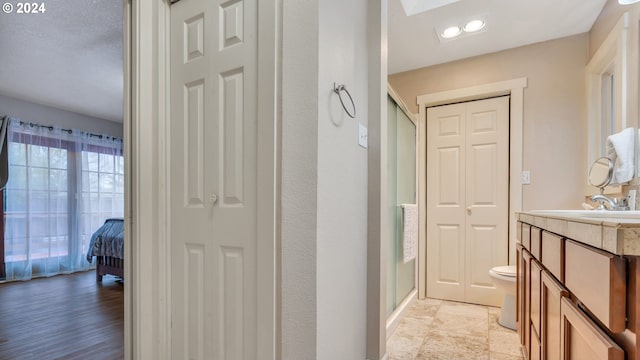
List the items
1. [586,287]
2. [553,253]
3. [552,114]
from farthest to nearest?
[552,114]
[553,253]
[586,287]

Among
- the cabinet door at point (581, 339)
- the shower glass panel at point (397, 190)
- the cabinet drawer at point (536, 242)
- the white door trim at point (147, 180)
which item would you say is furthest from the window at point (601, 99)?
the white door trim at point (147, 180)

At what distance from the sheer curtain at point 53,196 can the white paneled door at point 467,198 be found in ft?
16.9

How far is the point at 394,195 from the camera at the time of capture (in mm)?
2332

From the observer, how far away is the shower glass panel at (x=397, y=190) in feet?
7.31

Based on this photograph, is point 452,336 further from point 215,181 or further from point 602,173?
point 215,181

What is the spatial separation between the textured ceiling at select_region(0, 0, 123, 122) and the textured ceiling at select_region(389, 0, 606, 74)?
221 centimetres

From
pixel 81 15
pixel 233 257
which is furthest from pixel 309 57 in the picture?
pixel 81 15

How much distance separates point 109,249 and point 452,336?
4018 mm

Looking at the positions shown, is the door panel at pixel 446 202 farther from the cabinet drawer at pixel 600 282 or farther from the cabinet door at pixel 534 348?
the cabinet drawer at pixel 600 282

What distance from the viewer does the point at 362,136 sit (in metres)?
1.57

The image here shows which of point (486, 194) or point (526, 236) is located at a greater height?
point (486, 194)

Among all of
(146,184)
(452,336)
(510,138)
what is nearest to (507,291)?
(452,336)

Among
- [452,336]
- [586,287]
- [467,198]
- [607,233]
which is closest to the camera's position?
[607,233]

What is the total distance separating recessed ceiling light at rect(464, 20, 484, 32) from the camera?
7.75 ft
